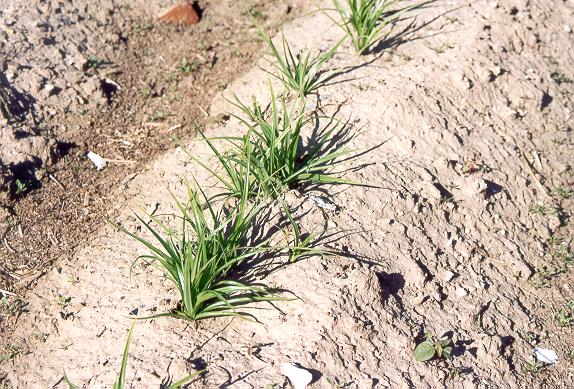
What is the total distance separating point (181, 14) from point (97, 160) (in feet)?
5.03

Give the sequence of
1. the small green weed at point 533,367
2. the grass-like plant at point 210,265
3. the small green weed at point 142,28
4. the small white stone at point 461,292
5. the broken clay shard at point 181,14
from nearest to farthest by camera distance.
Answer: the grass-like plant at point 210,265 → the small green weed at point 533,367 → the small white stone at point 461,292 → the small green weed at point 142,28 → the broken clay shard at point 181,14

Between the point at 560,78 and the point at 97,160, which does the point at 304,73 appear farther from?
the point at 560,78

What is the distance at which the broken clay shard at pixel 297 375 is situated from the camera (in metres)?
3.07

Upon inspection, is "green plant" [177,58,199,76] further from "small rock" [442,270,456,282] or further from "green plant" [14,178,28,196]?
"small rock" [442,270,456,282]

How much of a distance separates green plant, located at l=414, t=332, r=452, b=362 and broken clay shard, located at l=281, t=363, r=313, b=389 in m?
0.54

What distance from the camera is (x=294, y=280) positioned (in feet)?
11.3

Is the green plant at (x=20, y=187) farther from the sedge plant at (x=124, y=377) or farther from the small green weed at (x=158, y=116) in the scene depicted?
the sedge plant at (x=124, y=377)

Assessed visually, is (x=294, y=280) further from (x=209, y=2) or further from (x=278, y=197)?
(x=209, y=2)

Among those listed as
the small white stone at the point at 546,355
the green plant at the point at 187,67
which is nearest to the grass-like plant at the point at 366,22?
the green plant at the point at 187,67

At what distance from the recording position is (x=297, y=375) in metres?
3.09


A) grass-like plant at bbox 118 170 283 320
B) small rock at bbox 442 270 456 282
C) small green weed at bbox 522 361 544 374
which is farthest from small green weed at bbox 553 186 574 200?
grass-like plant at bbox 118 170 283 320

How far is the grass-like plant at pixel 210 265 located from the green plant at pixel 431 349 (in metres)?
0.70

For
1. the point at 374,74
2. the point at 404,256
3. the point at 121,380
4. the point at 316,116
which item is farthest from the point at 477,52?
the point at 121,380

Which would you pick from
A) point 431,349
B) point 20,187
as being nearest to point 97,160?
point 20,187
